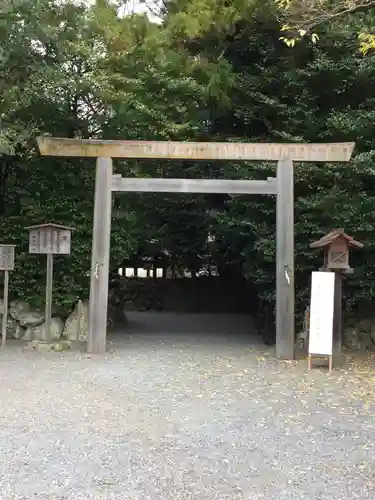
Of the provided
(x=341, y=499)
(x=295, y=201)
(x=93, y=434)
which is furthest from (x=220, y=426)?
(x=295, y=201)

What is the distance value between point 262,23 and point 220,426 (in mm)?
7687

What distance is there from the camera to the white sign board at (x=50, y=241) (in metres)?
8.79

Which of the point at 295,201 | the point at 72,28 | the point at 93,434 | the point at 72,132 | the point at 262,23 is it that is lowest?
the point at 93,434

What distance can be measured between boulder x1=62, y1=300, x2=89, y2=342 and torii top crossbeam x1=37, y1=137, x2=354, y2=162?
109 inches

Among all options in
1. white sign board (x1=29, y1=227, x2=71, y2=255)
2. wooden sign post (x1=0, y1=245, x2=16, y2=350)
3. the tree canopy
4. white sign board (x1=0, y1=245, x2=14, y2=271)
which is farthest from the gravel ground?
the tree canopy

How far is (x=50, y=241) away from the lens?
8.80 m

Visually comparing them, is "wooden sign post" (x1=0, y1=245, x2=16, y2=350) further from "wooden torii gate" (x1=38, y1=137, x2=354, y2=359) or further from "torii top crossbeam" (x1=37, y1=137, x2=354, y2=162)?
"torii top crossbeam" (x1=37, y1=137, x2=354, y2=162)

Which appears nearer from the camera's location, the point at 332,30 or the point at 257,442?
the point at 257,442

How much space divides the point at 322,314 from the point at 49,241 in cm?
440

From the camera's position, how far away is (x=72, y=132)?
33.0 ft

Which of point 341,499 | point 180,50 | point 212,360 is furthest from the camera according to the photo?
point 180,50

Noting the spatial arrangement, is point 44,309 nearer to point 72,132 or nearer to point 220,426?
point 72,132

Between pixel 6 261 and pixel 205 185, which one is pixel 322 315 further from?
pixel 6 261

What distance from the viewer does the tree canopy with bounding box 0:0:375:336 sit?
8.77 meters
